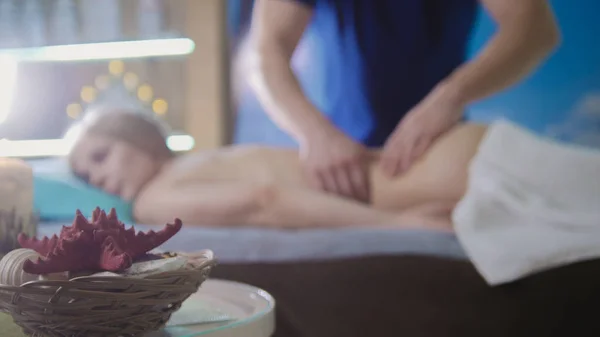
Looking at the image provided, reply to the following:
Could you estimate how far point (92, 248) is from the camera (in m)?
0.52

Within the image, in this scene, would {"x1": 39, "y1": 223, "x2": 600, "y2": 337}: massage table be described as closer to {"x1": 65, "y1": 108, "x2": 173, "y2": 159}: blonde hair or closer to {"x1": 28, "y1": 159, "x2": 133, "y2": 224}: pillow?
{"x1": 28, "y1": 159, "x2": 133, "y2": 224}: pillow

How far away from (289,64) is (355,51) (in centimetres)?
17

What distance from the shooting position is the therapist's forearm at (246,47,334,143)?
141 centimetres

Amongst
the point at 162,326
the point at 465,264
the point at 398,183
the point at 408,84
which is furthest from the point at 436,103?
the point at 162,326

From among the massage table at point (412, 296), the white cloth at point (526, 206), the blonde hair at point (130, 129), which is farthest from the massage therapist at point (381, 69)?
the massage table at point (412, 296)

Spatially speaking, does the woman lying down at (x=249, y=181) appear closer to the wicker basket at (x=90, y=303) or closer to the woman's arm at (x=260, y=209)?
the woman's arm at (x=260, y=209)

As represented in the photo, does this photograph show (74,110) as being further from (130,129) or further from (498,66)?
(498,66)

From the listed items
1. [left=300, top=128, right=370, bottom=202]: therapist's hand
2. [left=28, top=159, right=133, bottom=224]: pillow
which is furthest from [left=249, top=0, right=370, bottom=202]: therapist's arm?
[left=28, top=159, right=133, bottom=224]: pillow

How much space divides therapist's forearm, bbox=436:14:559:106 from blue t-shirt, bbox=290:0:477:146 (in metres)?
0.04

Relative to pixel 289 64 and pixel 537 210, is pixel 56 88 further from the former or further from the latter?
pixel 537 210

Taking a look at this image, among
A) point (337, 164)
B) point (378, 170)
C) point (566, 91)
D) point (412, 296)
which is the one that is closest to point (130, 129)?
point (337, 164)

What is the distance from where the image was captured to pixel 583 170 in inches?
47.0

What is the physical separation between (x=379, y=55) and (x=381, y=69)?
0.12ft

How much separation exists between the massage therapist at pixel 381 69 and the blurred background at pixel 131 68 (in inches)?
1.7
